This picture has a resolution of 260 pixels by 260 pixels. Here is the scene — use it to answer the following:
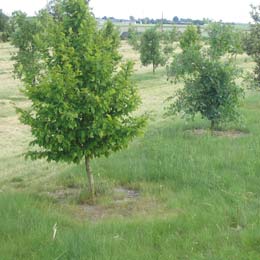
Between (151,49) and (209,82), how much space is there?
63.5 ft

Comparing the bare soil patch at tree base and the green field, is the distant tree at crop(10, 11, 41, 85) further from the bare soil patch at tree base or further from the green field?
the bare soil patch at tree base

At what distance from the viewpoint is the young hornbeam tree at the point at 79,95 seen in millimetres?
5996

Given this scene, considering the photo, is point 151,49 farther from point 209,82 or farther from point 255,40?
point 209,82

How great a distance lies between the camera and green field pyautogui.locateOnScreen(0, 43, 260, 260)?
4.65 m

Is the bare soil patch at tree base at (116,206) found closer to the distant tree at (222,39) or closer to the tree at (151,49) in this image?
the distant tree at (222,39)

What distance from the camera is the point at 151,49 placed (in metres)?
29.5

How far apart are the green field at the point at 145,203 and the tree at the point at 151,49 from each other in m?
19.5

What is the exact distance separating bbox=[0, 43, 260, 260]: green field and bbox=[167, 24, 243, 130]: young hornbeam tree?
0.63 m

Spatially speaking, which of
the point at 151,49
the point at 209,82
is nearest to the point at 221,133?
the point at 209,82

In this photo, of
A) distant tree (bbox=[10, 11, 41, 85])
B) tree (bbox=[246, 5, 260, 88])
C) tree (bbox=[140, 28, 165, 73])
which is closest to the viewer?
tree (bbox=[246, 5, 260, 88])

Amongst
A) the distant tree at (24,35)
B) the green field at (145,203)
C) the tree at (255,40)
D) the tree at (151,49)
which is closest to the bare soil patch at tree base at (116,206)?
the green field at (145,203)

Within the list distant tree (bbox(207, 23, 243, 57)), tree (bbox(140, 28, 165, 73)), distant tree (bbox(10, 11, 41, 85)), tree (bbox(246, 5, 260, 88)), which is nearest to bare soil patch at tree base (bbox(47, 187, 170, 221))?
distant tree (bbox(207, 23, 243, 57))

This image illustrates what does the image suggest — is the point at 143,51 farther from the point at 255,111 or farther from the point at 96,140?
the point at 96,140

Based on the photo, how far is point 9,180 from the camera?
7.79 meters
